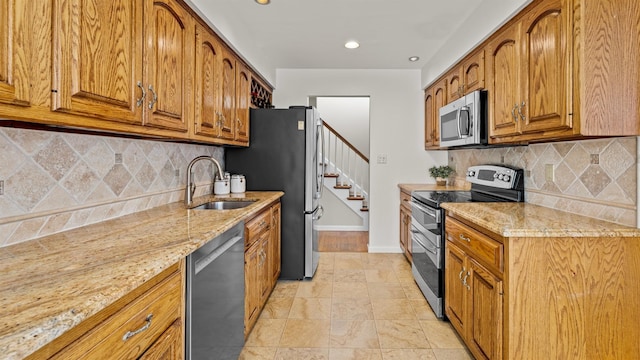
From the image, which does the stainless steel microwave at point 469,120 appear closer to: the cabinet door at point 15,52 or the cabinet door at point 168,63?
the cabinet door at point 168,63

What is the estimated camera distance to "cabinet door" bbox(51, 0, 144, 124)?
40.9 inches

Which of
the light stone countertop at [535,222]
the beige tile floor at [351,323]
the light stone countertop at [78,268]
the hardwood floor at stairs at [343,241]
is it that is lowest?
the beige tile floor at [351,323]

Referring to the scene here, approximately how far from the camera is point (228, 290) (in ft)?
5.63

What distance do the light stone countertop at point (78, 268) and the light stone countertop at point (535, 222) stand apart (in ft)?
4.48

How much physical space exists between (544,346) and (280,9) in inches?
110

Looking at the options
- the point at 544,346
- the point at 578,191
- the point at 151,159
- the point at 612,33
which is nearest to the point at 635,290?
the point at 544,346

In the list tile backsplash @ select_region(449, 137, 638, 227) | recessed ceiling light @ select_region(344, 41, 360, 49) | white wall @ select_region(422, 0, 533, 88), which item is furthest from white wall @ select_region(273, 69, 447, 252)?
tile backsplash @ select_region(449, 137, 638, 227)

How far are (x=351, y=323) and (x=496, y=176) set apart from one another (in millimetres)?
1692

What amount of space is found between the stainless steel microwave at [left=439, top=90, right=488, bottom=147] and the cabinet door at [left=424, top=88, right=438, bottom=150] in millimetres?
779

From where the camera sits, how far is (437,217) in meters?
2.45

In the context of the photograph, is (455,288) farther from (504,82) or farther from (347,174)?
(347,174)

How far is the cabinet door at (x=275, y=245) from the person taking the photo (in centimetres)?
284

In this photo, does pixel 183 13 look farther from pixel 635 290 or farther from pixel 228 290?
pixel 635 290

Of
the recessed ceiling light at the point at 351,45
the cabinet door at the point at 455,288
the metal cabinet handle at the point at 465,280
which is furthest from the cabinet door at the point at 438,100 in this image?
the metal cabinet handle at the point at 465,280
